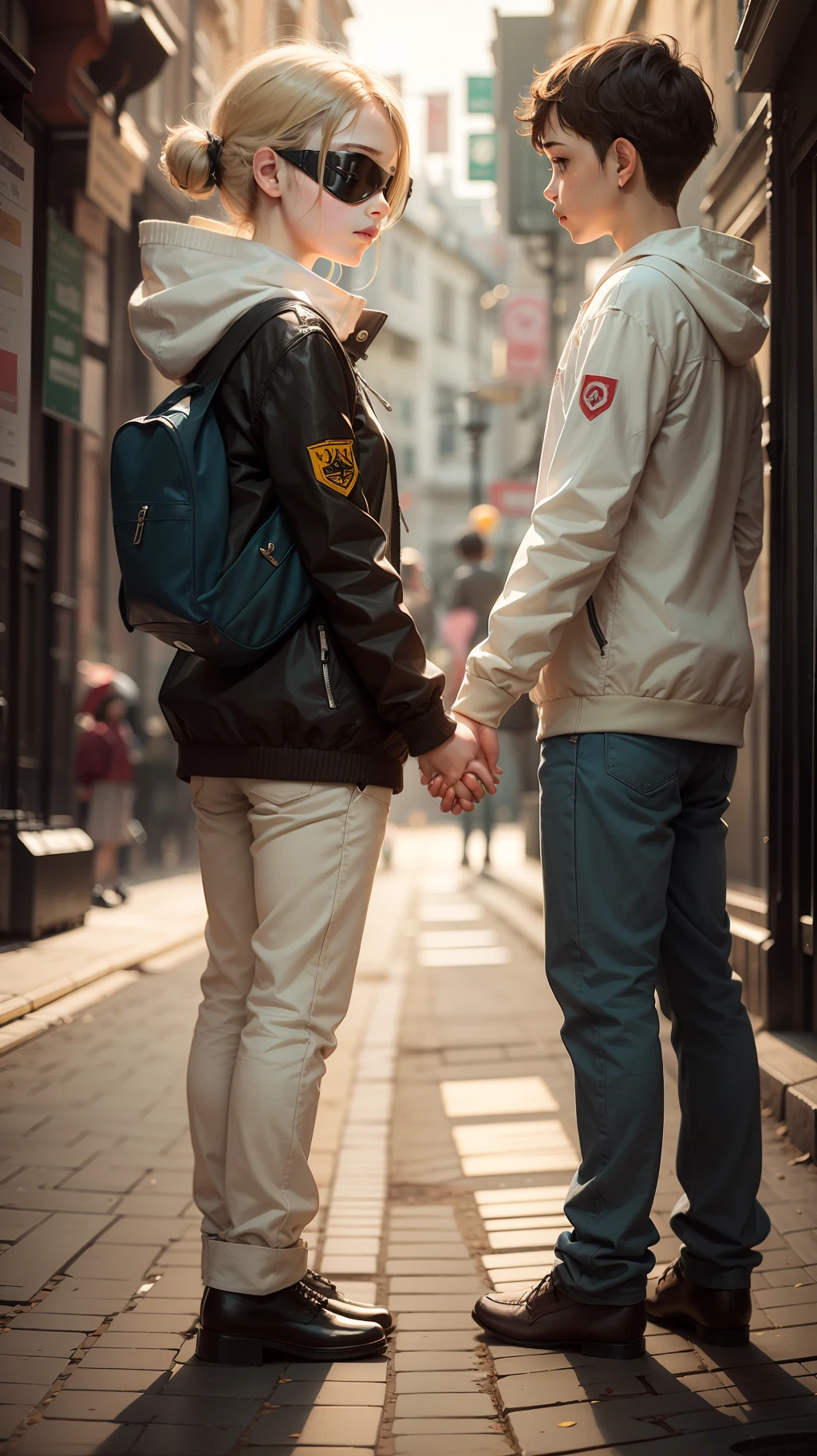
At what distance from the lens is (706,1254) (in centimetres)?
273

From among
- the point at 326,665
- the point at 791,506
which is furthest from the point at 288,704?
the point at 791,506

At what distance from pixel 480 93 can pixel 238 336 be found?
84.9 ft

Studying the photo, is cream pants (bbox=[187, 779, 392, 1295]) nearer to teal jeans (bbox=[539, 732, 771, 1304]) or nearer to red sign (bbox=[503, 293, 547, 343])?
teal jeans (bbox=[539, 732, 771, 1304])

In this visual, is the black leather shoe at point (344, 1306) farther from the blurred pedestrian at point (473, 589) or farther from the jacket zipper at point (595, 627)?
the blurred pedestrian at point (473, 589)

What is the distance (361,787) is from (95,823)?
7870mm

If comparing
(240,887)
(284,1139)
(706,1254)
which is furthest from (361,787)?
(706,1254)

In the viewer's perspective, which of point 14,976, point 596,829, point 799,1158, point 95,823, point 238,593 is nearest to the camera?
point 238,593

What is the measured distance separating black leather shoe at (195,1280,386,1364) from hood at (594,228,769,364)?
1.88m

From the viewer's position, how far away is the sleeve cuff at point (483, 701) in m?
2.71

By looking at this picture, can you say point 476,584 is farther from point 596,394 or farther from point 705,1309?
point 705,1309

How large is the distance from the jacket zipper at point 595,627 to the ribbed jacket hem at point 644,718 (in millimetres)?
89

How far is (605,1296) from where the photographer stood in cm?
260

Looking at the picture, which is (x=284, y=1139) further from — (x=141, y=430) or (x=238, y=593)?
(x=141, y=430)

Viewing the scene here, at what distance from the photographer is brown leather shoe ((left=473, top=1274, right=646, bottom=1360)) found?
261 centimetres
